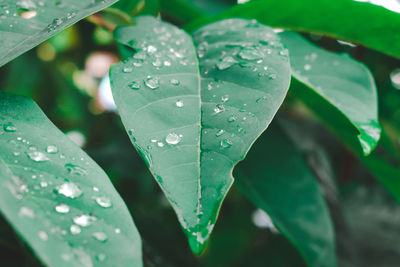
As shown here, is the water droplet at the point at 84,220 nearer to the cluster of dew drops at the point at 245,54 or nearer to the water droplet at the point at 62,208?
the water droplet at the point at 62,208

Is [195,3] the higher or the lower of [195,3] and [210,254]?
the higher

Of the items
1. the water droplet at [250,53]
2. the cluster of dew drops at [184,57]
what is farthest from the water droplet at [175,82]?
the water droplet at [250,53]

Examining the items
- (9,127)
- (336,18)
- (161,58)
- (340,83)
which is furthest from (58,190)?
(336,18)

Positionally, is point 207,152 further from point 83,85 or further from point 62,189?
point 83,85

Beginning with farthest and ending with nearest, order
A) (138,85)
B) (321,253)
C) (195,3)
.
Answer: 1. (195,3)
2. (321,253)
3. (138,85)

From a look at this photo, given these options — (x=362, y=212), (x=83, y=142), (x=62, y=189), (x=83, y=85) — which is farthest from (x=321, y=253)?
(x=83, y=85)

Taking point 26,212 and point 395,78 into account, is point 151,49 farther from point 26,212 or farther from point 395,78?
point 395,78

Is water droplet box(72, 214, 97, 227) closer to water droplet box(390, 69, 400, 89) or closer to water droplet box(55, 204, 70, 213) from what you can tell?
water droplet box(55, 204, 70, 213)

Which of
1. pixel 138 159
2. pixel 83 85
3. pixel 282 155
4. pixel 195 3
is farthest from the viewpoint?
pixel 83 85

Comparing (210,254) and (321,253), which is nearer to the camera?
(321,253)
